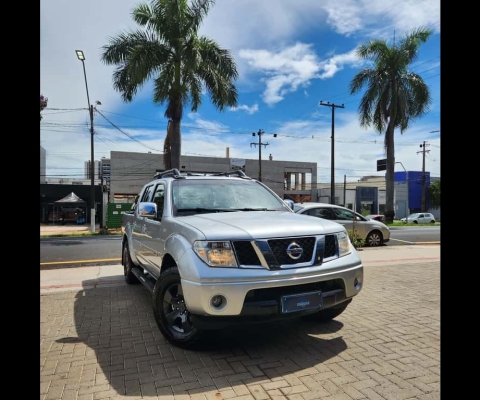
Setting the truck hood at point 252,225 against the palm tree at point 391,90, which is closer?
the truck hood at point 252,225

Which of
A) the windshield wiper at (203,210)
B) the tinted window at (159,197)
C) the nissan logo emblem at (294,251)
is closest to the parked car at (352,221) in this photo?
the tinted window at (159,197)

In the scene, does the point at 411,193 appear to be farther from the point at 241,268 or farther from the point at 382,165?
the point at 241,268

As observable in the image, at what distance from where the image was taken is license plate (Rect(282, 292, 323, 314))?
3236 millimetres

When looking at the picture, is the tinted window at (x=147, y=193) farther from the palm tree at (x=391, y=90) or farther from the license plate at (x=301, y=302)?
the palm tree at (x=391, y=90)

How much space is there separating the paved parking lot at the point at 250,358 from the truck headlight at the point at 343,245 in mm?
973

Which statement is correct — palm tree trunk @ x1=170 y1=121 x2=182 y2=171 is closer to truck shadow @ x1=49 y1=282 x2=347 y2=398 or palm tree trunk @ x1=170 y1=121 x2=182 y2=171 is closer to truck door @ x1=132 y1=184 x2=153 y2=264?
truck door @ x1=132 y1=184 x2=153 y2=264

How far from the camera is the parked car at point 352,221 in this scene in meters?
11.5

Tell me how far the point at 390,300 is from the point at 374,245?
7.99 metres

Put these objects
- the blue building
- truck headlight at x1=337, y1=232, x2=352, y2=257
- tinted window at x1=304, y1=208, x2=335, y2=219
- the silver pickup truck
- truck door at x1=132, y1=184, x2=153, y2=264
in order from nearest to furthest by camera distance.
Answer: the silver pickup truck, truck headlight at x1=337, y1=232, x2=352, y2=257, truck door at x1=132, y1=184, x2=153, y2=264, tinted window at x1=304, y1=208, x2=335, y2=219, the blue building

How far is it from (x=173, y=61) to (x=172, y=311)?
51.6 feet

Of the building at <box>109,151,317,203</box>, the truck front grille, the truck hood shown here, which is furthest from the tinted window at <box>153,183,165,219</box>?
the building at <box>109,151,317,203</box>

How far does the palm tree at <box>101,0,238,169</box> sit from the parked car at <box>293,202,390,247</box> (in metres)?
8.02
